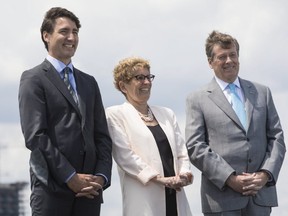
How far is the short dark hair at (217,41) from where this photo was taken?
33.1 feet

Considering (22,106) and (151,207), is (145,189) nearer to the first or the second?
(151,207)

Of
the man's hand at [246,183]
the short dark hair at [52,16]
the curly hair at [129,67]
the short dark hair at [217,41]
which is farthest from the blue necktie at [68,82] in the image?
the man's hand at [246,183]

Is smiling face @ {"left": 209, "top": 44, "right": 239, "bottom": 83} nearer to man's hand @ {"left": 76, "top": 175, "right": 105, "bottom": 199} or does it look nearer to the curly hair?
the curly hair

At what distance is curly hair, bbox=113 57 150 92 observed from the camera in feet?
32.6

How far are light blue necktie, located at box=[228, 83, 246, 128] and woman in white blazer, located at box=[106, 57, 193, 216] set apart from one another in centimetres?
66

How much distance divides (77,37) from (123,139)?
1157 millimetres

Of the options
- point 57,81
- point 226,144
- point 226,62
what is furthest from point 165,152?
point 57,81

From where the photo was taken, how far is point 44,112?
8930mm

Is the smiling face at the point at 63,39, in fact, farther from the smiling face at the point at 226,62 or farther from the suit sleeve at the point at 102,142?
the smiling face at the point at 226,62

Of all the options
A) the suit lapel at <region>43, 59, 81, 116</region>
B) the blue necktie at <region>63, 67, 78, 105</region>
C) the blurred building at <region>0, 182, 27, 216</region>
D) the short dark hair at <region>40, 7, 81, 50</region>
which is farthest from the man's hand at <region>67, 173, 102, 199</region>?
the blurred building at <region>0, 182, 27, 216</region>

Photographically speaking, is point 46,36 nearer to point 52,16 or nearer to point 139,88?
point 52,16

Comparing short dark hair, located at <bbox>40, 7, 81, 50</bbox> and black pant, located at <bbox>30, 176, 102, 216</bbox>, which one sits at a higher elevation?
short dark hair, located at <bbox>40, 7, 81, 50</bbox>

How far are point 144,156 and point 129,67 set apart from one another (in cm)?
92

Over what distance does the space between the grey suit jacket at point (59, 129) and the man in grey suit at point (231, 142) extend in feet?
3.80
